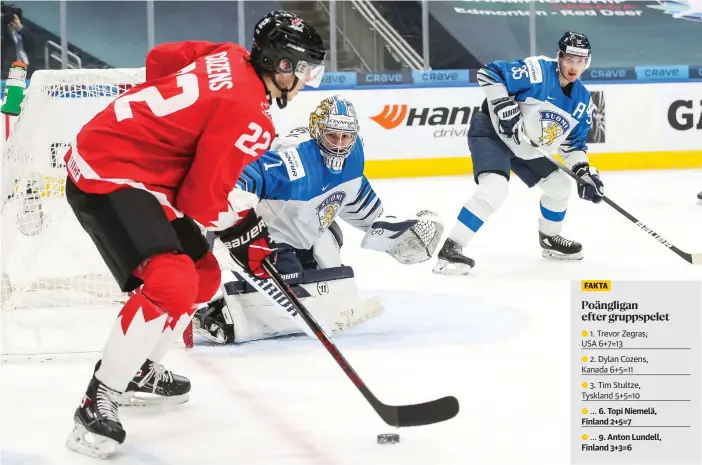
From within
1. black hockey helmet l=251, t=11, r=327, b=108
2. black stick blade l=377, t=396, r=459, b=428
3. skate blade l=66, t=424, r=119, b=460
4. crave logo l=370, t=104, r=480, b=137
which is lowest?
skate blade l=66, t=424, r=119, b=460

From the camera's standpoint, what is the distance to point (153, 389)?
2.61m

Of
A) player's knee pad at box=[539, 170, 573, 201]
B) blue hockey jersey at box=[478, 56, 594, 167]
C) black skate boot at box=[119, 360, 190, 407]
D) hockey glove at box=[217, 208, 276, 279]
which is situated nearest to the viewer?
hockey glove at box=[217, 208, 276, 279]

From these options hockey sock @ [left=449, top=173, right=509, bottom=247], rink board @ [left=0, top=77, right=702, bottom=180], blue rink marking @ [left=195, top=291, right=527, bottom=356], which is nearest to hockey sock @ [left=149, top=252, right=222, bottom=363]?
blue rink marking @ [left=195, top=291, right=527, bottom=356]

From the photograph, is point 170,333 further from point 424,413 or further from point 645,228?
point 645,228

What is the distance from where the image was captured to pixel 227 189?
2203mm

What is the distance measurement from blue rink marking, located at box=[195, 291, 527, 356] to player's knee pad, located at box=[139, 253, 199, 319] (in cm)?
97

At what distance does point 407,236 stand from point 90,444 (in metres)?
1.56

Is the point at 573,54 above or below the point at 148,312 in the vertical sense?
above

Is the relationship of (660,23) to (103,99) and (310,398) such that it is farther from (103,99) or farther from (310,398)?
(310,398)

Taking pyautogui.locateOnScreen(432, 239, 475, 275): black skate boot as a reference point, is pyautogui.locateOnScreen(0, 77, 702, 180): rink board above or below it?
above

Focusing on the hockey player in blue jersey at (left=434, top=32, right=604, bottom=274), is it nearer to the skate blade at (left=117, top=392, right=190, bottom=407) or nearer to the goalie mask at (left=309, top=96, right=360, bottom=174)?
the goalie mask at (left=309, top=96, right=360, bottom=174)

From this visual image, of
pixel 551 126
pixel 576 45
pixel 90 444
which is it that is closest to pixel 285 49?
pixel 90 444

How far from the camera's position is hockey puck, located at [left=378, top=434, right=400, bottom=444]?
2.31 metres

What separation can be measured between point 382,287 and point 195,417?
1779 millimetres
